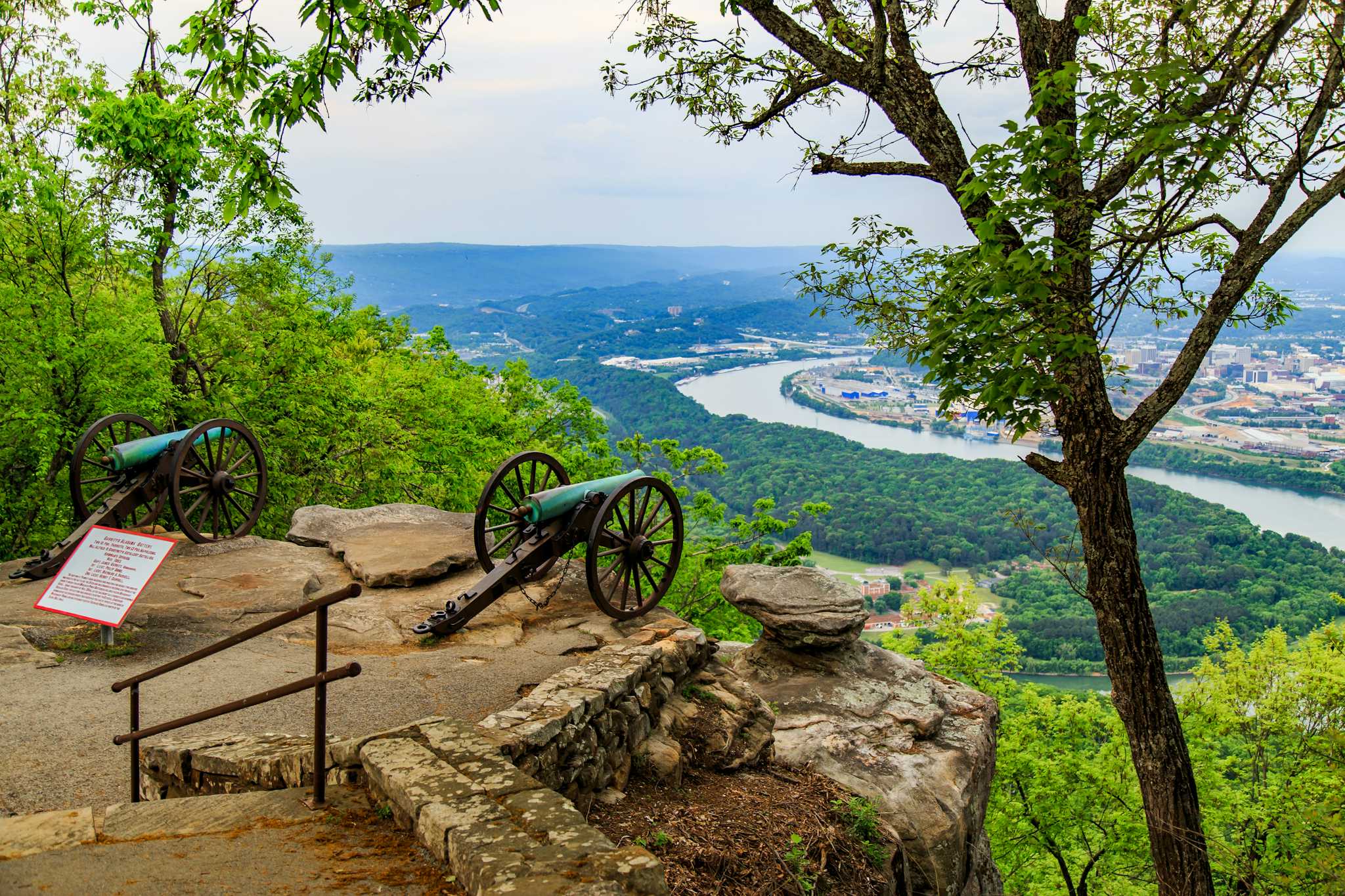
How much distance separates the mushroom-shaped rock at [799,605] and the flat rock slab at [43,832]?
632 cm

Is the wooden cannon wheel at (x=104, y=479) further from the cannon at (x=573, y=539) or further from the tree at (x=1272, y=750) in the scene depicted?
the tree at (x=1272, y=750)

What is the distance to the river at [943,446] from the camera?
4775 cm

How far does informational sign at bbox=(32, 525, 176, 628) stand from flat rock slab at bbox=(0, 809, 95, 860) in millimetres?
2782

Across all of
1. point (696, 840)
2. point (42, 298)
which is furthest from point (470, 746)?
point (42, 298)

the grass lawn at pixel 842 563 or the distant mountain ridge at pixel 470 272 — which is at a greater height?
the distant mountain ridge at pixel 470 272

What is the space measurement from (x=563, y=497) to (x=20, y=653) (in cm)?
440

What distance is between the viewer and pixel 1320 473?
163 feet

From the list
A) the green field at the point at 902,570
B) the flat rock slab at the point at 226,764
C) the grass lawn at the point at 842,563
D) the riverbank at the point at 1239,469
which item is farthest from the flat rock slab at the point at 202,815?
the riverbank at the point at 1239,469

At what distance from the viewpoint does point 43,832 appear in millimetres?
3900

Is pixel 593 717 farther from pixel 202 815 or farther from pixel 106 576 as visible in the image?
pixel 106 576

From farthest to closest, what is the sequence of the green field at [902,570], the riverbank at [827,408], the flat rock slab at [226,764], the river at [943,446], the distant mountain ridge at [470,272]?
the distant mountain ridge at [470,272] < the riverbank at [827,408] < the river at [943,446] < the green field at [902,570] < the flat rock slab at [226,764]

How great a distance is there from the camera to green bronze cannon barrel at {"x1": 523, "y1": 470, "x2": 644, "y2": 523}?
7031 millimetres

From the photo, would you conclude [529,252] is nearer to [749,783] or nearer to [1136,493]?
[1136,493]

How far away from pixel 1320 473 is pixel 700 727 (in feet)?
184
